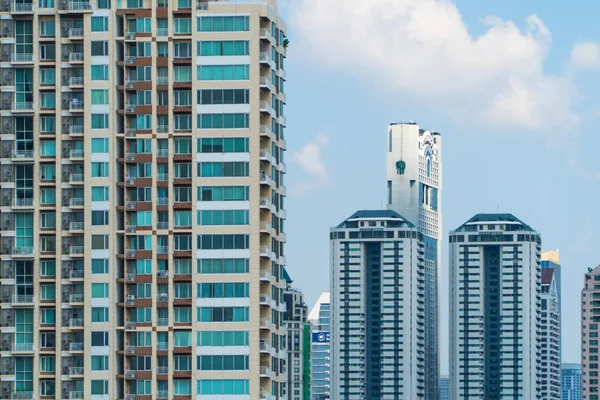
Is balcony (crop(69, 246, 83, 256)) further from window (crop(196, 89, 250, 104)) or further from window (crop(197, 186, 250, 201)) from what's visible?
window (crop(196, 89, 250, 104))

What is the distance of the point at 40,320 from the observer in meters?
139

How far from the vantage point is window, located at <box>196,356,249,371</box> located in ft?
449

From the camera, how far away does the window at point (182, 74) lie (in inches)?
5502

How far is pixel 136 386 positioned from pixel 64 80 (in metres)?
22.8

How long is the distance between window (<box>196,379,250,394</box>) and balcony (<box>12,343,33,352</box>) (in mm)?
12403

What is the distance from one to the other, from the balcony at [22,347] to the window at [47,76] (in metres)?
19.0

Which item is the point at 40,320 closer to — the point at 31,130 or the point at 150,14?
the point at 31,130

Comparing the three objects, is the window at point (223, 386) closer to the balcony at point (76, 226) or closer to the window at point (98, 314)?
the window at point (98, 314)

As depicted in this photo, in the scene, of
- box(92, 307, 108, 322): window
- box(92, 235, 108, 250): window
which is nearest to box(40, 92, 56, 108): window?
box(92, 235, 108, 250): window

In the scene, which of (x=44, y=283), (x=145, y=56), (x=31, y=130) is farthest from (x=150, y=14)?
(x=44, y=283)

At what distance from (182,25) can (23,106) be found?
1295 centimetres

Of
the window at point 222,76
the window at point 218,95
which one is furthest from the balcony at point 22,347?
the window at point 222,76

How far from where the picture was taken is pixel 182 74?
13988 centimetres

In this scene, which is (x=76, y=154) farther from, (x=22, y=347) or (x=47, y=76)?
(x=22, y=347)
